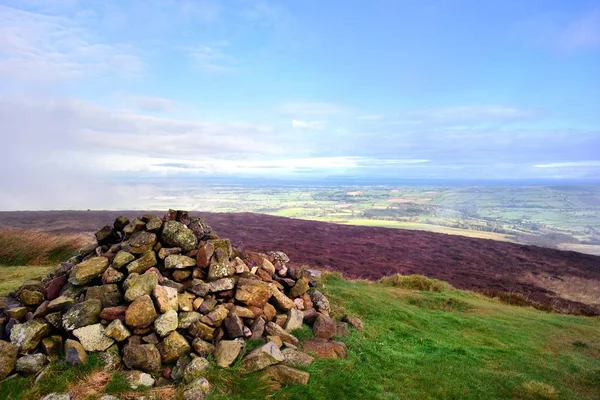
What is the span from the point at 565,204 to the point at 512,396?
72.3m

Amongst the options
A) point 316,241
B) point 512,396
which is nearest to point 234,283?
point 512,396

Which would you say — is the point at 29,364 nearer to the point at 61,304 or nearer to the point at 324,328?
the point at 61,304

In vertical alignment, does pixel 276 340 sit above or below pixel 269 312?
below

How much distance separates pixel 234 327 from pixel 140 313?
2.07 meters

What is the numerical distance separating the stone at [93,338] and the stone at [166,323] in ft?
3.04

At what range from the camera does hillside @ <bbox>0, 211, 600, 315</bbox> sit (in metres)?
22.9

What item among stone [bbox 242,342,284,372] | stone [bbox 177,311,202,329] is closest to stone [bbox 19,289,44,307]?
stone [bbox 177,311,202,329]

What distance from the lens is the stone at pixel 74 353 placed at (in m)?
7.06

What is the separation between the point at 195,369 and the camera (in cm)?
716

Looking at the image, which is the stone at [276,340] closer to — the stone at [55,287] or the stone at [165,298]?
the stone at [165,298]

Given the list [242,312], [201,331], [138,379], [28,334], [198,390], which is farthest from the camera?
[242,312]

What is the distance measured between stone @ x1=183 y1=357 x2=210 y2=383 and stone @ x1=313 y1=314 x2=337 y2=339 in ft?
10.5

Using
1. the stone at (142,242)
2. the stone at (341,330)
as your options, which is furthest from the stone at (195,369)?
the stone at (341,330)

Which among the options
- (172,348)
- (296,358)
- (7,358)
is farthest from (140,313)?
(296,358)
